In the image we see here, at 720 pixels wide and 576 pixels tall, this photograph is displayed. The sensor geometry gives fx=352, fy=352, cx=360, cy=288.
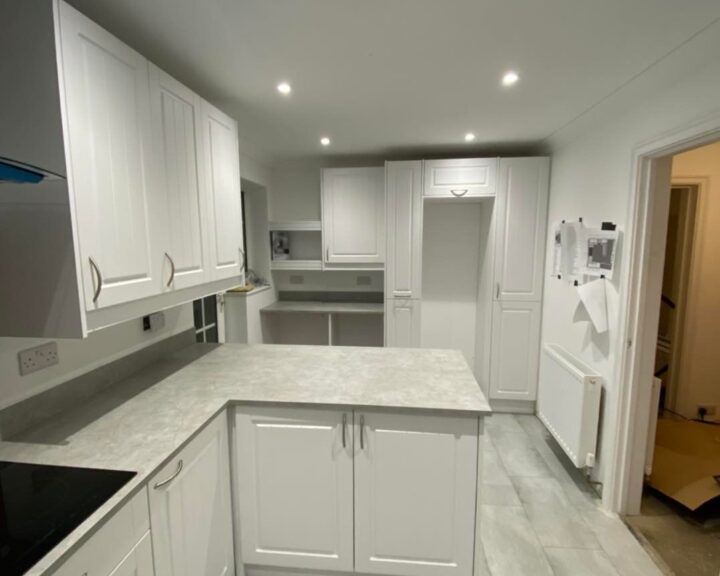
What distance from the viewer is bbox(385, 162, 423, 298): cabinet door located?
310 centimetres

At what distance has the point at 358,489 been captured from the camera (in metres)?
1.49

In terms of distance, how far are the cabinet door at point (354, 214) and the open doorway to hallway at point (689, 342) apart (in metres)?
2.14

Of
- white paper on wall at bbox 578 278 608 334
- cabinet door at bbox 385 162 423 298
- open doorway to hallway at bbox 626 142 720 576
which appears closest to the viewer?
white paper on wall at bbox 578 278 608 334

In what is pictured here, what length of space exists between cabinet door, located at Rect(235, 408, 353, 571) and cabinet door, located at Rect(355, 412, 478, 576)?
0.08m

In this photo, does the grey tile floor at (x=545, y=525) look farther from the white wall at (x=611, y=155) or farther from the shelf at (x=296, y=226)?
the shelf at (x=296, y=226)

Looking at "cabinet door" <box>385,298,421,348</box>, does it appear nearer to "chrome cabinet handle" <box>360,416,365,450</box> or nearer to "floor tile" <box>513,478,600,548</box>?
"floor tile" <box>513,478,600,548</box>

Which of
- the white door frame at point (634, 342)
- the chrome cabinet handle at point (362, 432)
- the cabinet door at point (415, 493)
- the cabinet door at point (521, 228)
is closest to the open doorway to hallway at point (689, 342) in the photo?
the white door frame at point (634, 342)

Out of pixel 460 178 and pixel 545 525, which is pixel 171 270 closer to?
pixel 545 525

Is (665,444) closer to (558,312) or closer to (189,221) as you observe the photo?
(558,312)

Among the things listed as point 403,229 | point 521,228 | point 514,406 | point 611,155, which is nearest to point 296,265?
point 403,229

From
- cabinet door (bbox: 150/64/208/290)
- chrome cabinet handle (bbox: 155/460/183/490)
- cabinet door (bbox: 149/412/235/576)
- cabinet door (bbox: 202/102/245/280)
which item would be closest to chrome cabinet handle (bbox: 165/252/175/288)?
cabinet door (bbox: 150/64/208/290)

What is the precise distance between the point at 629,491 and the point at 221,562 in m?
2.21

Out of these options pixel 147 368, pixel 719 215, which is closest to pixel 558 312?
pixel 719 215

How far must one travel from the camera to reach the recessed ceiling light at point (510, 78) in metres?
1.74
